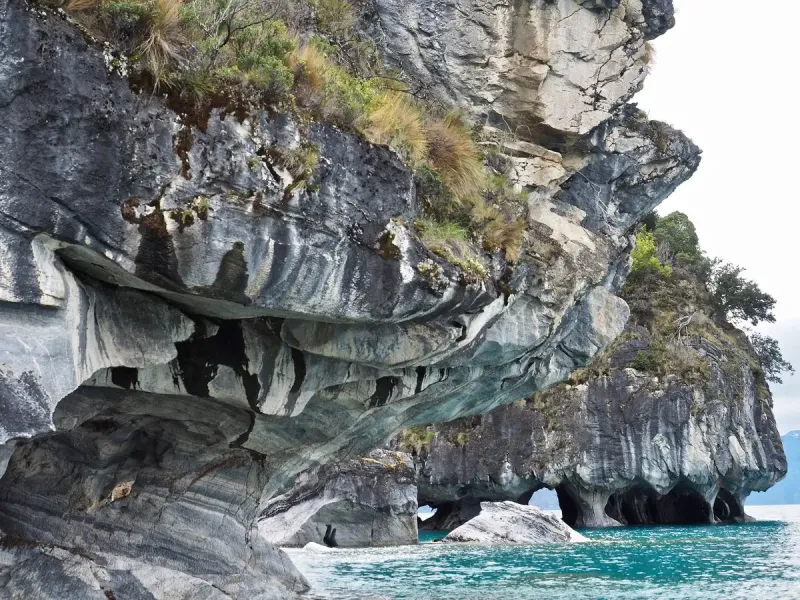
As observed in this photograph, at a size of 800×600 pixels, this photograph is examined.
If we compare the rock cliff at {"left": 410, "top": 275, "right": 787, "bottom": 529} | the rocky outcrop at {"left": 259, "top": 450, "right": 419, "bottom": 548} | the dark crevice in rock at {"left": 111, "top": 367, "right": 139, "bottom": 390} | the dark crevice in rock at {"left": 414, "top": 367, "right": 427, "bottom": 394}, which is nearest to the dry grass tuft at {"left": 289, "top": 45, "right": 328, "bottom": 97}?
the dark crevice in rock at {"left": 111, "top": 367, "right": 139, "bottom": 390}

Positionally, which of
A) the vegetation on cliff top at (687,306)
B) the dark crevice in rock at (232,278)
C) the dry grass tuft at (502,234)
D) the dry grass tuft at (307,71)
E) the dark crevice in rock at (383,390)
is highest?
the vegetation on cliff top at (687,306)

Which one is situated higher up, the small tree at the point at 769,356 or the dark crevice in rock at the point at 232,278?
the small tree at the point at 769,356

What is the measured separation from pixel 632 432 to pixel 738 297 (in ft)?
48.7

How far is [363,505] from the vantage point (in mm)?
32875

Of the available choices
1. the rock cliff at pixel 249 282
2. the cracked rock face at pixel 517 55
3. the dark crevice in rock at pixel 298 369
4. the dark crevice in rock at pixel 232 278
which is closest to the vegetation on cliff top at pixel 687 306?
the rock cliff at pixel 249 282

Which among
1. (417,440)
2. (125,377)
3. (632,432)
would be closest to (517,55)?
(125,377)

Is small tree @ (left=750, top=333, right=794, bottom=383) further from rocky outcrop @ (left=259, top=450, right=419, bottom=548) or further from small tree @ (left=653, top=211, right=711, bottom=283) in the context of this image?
rocky outcrop @ (left=259, top=450, right=419, bottom=548)

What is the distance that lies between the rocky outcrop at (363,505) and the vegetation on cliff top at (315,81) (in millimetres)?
20009

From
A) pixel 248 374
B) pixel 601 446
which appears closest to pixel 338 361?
pixel 248 374

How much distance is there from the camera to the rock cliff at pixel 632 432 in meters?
42.7

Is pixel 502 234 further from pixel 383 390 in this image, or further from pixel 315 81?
pixel 315 81

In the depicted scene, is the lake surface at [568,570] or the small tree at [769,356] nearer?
the lake surface at [568,570]

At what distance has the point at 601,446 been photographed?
4275 centimetres

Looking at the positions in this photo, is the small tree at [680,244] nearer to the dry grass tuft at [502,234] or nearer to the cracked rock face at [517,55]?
the cracked rock face at [517,55]
